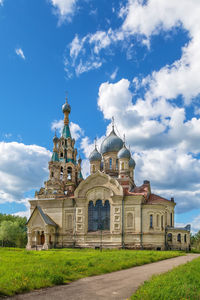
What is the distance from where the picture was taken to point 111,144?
48625mm

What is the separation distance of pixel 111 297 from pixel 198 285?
9.47 ft

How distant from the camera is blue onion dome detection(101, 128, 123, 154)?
159 ft

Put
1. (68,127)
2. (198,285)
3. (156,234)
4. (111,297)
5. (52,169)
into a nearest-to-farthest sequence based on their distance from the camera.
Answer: (111,297), (198,285), (156,234), (52,169), (68,127)

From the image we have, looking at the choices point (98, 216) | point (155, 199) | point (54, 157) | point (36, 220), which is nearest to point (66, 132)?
point (54, 157)

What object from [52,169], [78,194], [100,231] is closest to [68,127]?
[52,169]

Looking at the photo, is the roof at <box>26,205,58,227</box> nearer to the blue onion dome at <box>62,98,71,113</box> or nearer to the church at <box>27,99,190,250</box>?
the church at <box>27,99,190,250</box>

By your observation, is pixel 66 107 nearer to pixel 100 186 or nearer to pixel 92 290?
pixel 100 186

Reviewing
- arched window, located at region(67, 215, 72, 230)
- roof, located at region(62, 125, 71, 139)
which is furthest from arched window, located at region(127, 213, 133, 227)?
roof, located at region(62, 125, 71, 139)

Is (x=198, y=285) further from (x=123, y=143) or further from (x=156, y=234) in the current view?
(x=123, y=143)

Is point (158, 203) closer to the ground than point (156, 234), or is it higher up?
higher up

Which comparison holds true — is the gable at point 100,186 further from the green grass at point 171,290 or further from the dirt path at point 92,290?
the green grass at point 171,290

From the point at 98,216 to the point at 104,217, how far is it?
81 centimetres

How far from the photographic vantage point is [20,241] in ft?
174

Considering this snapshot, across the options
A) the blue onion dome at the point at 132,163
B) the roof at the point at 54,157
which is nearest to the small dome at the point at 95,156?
the blue onion dome at the point at 132,163
